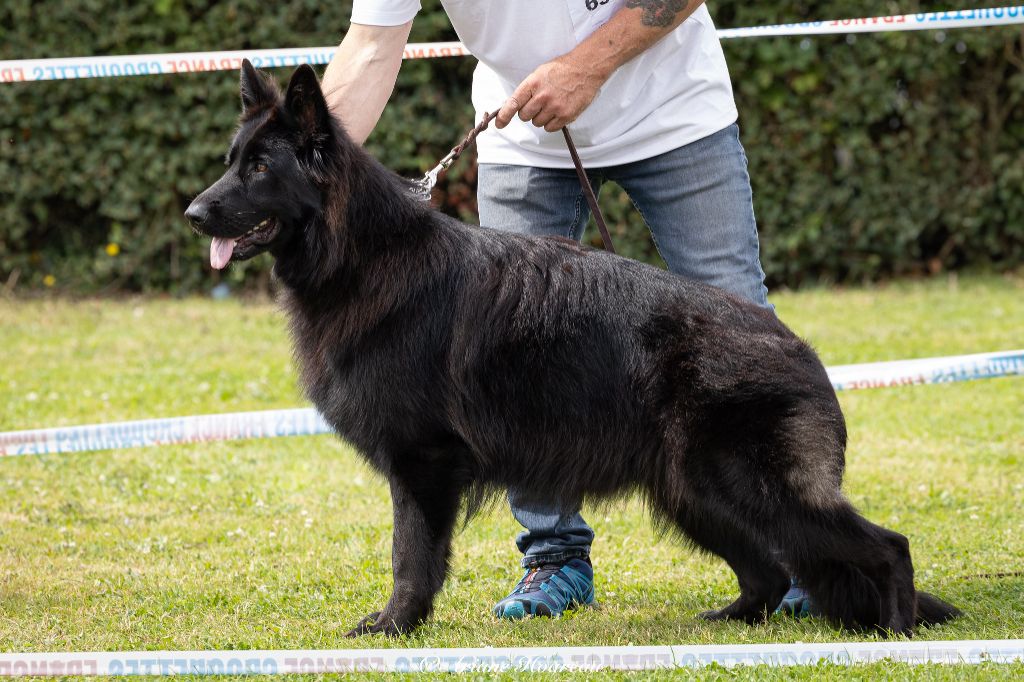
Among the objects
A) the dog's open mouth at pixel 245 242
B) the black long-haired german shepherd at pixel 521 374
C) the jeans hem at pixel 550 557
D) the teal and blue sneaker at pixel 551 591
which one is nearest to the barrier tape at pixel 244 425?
the jeans hem at pixel 550 557

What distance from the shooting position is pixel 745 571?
3727 mm

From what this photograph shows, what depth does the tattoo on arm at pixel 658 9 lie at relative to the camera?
3543 millimetres

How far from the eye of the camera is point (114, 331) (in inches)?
349

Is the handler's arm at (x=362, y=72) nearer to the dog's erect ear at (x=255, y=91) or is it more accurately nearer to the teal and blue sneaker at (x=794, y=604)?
the dog's erect ear at (x=255, y=91)

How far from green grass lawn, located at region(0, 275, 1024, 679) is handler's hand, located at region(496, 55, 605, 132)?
3.93ft

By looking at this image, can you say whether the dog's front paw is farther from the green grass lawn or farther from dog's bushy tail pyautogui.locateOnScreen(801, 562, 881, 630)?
dog's bushy tail pyautogui.locateOnScreen(801, 562, 881, 630)

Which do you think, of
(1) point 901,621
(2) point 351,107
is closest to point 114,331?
(2) point 351,107

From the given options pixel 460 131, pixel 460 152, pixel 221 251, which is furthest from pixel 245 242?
pixel 460 131

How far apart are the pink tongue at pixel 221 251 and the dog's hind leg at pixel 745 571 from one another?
1520mm

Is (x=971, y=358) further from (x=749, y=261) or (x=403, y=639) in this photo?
(x=403, y=639)

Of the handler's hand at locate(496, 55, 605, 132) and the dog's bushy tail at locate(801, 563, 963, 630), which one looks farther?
the handler's hand at locate(496, 55, 605, 132)

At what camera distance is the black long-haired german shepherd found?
327 cm

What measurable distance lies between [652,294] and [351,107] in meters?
1.17

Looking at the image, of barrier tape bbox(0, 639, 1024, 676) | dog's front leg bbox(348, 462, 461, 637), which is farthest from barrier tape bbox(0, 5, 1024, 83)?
barrier tape bbox(0, 639, 1024, 676)
